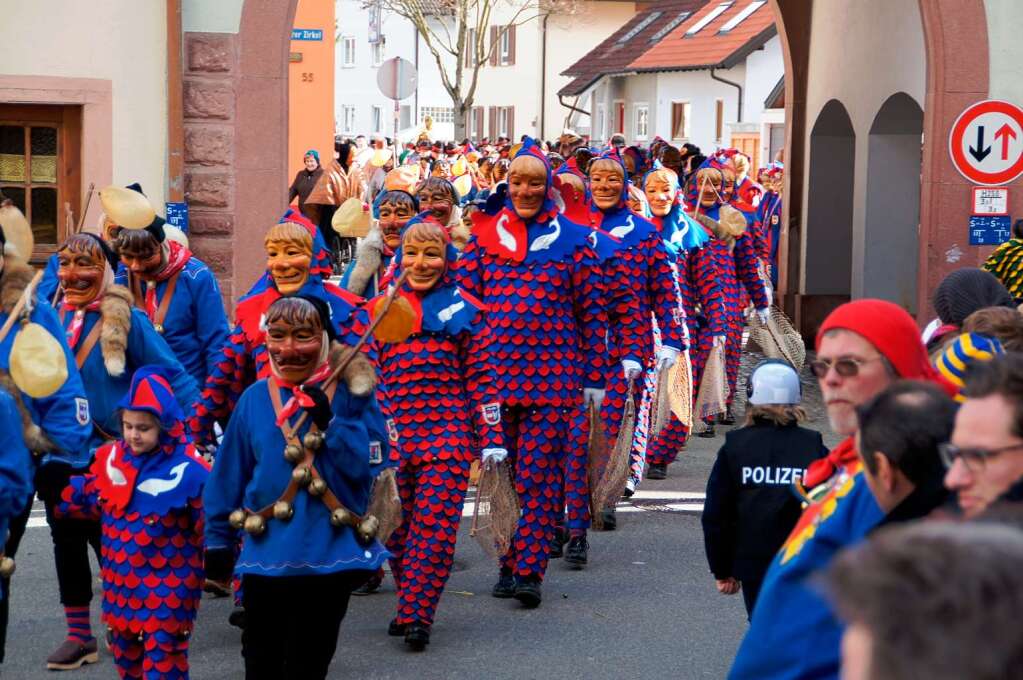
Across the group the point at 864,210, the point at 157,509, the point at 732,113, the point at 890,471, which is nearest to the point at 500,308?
the point at 157,509

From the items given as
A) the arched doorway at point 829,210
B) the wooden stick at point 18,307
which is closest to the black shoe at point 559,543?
the wooden stick at point 18,307

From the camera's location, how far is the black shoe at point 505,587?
773 centimetres

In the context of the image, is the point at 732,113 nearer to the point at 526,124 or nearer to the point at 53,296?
the point at 526,124

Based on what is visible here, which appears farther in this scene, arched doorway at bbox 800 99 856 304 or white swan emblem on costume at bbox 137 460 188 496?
arched doorway at bbox 800 99 856 304

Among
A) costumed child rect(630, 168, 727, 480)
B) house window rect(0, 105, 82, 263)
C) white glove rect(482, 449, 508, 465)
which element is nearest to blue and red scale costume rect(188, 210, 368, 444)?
white glove rect(482, 449, 508, 465)

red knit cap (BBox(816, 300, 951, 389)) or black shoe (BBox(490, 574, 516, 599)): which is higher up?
red knit cap (BBox(816, 300, 951, 389))

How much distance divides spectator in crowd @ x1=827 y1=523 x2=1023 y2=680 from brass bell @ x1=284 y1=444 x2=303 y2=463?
3.71 metres

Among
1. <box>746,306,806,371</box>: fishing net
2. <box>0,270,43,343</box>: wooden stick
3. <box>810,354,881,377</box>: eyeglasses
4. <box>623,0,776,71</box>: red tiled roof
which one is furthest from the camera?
<box>623,0,776,71</box>: red tiled roof

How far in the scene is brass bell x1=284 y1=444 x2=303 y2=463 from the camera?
5031mm

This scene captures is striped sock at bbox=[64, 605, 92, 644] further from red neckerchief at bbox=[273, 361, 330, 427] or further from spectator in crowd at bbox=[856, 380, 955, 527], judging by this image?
spectator in crowd at bbox=[856, 380, 955, 527]

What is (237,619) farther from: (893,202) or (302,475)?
(893,202)

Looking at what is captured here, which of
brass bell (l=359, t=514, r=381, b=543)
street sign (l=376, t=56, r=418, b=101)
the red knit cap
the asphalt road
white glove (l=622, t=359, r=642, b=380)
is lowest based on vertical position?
the asphalt road

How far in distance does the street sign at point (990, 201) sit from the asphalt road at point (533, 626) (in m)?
6.13

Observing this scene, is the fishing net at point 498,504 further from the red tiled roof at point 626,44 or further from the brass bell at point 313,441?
the red tiled roof at point 626,44
